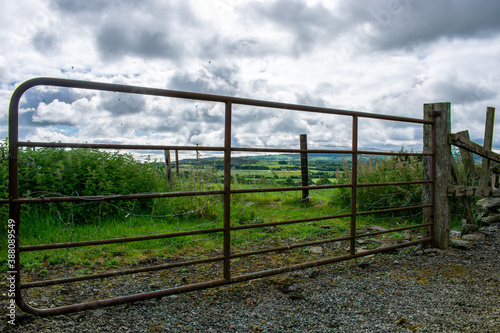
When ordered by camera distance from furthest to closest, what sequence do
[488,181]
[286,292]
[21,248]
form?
1. [488,181]
2. [286,292]
3. [21,248]

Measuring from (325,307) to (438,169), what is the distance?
9.93 ft

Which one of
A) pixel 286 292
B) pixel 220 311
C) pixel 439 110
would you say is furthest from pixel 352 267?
pixel 439 110

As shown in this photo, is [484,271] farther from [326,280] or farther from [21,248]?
[21,248]

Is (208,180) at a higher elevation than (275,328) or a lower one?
higher

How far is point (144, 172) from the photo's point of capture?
23.4ft

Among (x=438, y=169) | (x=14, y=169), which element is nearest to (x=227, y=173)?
(x=14, y=169)

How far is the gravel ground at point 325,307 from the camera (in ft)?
8.88

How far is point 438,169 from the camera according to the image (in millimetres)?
4918

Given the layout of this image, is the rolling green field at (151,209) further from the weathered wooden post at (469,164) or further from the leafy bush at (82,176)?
the weathered wooden post at (469,164)

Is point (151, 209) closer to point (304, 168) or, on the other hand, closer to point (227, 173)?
point (227, 173)

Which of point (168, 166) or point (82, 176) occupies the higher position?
point (168, 166)

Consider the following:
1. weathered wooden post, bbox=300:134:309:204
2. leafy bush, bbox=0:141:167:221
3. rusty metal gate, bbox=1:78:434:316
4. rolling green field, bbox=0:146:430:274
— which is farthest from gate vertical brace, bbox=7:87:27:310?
weathered wooden post, bbox=300:134:309:204

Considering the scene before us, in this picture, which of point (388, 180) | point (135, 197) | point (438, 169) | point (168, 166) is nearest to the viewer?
point (135, 197)

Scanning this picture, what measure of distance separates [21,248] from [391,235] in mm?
5574
